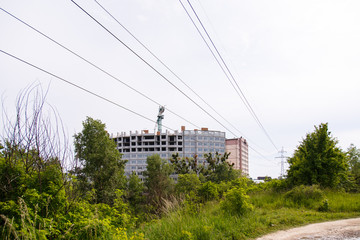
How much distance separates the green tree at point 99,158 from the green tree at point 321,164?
71.8 feet

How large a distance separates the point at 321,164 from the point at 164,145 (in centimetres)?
9983

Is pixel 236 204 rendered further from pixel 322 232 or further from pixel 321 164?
pixel 321 164

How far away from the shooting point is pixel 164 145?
115688 mm

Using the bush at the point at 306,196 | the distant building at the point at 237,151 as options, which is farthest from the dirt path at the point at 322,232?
the distant building at the point at 237,151

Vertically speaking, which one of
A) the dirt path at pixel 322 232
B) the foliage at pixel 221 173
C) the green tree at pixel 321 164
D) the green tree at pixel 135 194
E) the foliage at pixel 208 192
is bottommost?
the green tree at pixel 135 194

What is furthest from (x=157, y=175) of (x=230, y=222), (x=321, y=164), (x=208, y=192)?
(x=230, y=222)

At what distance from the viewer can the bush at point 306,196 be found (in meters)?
13.7

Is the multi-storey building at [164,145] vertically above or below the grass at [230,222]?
above

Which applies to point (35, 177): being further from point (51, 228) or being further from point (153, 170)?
point (153, 170)

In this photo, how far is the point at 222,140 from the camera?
12356cm

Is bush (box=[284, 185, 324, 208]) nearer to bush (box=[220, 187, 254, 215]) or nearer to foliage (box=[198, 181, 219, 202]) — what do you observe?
foliage (box=[198, 181, 219, 202])

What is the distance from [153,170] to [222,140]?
68.7 m

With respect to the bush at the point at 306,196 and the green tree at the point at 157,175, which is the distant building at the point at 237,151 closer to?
the green tree at the point at 157,175

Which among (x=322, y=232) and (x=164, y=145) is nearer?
(x=322, y=232)
